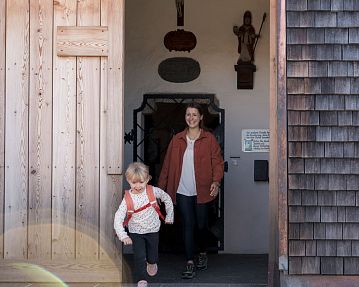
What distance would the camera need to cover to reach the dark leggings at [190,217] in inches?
297

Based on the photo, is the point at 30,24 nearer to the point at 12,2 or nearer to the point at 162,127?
the point at 12,2

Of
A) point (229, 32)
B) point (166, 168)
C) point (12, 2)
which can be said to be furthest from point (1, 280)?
point (229, 32)

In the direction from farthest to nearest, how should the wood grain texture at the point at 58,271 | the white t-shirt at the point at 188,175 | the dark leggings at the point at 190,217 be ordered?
the white t-shirt at the point at 188,175, the dark leggings at the point at 190,217, the wood grain texture at the point at 58,271

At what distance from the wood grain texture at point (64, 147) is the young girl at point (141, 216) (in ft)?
1.89

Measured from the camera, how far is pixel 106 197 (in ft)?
22.7

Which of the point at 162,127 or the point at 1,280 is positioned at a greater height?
the point at 162,127

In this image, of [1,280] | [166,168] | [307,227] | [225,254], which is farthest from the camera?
[225,254]

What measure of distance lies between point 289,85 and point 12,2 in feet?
8.59

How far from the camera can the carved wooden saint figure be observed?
906 cm

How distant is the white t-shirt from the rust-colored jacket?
32 millimetres

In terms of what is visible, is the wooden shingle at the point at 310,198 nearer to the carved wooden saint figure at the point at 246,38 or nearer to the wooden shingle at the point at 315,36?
the wooden shingle at the point at 315,36

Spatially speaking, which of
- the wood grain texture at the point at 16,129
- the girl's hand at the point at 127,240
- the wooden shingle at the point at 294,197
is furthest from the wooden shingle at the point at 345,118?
the wood grain texture at the point at 16,129

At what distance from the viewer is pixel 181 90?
364 inches

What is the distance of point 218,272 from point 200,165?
3.57 ft
